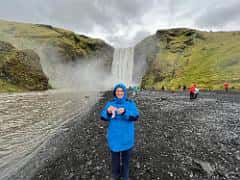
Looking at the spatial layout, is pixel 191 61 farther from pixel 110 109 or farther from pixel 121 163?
pixel 110 109

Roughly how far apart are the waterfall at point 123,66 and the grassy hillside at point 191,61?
45.3ft

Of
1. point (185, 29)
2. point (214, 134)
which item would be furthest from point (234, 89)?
point (185, 29)

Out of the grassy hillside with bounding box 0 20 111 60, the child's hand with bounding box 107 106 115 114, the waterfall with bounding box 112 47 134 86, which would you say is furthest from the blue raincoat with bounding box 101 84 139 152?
the waterfall with bounding box 112 47 134 86

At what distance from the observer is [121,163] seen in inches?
235

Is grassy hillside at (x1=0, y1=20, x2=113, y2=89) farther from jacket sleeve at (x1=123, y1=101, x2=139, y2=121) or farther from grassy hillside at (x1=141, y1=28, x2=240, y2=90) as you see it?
jacket sleeve at (x1=123, y1=101, x2=139, y2=121)

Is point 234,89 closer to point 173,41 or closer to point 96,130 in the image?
point 96,130

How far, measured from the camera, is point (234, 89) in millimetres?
45312

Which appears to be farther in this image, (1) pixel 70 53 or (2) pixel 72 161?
(1) pixel 70 53

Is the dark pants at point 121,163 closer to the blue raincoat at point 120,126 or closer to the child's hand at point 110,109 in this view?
the blue raincoat at point 120,126

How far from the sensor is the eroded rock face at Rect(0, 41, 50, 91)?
68.2m

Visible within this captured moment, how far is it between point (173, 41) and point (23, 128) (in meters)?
116

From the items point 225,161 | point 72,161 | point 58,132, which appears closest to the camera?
point 225,161

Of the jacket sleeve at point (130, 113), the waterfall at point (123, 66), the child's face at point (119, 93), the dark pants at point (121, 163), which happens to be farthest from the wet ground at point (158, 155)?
the waterfall at point (123, 66)

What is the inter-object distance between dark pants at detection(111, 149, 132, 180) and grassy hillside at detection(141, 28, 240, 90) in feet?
161
